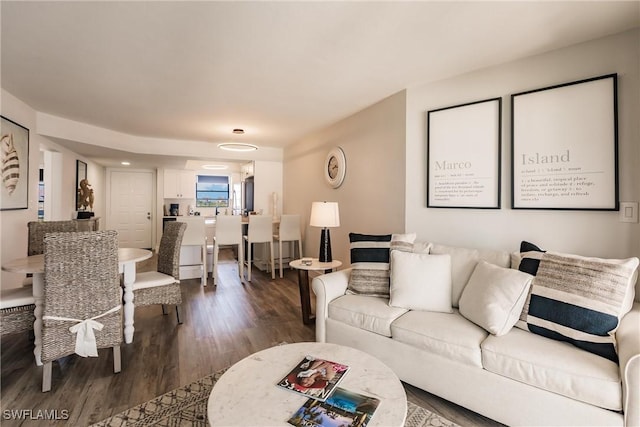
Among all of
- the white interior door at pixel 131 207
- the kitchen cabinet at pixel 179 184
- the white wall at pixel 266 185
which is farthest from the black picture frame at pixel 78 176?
the white wall at pixel 266 185

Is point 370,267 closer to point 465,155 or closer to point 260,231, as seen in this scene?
point 465,155

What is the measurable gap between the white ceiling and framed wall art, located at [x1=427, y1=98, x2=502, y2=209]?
0.38m

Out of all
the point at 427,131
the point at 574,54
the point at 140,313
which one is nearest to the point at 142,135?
the point at 140,313

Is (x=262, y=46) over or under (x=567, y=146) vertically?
over

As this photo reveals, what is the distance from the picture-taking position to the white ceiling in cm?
175

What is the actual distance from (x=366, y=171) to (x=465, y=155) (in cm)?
117

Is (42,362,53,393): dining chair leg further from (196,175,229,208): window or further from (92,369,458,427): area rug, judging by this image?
(196,175,229,208): window

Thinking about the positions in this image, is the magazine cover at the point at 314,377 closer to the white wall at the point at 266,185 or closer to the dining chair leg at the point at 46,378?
the dining chair leg at the point at 46,378

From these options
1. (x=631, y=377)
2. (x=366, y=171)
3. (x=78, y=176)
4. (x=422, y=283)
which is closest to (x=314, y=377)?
(x=422, y=283)

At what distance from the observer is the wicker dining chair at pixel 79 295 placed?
6.17ft

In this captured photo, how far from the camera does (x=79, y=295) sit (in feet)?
6.45

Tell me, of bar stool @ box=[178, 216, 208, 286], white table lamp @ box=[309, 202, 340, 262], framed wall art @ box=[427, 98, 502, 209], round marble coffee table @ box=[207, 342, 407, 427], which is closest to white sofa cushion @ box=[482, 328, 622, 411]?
round marble coffee table @ box=[207, 342, 407, 427]

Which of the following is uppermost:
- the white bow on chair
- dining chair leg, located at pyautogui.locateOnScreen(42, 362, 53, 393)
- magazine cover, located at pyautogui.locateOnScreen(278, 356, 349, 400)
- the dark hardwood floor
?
magazine cover, located at pyautogui.locateOnScreen(278, 356, 349, 400)

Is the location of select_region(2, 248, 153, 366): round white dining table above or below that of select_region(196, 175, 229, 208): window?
below
